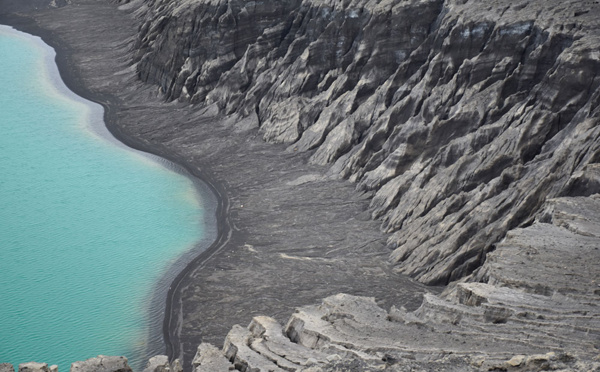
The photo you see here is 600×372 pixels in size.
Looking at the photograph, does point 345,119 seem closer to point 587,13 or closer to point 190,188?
point 190,188

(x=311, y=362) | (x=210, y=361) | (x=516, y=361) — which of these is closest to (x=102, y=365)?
(x=210, y=361)

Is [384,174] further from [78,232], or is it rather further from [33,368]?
[33,368]

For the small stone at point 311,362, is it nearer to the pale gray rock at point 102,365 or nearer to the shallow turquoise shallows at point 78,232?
the pale gray rock at point 102,365

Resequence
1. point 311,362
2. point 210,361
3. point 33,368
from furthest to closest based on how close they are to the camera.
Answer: point 210,361 → point 311,362 → point 33,368

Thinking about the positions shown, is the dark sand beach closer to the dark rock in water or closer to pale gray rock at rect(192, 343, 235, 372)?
pale gray rock at rect(192, 343, 235, 372)

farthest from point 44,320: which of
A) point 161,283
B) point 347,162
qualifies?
point 347,162
